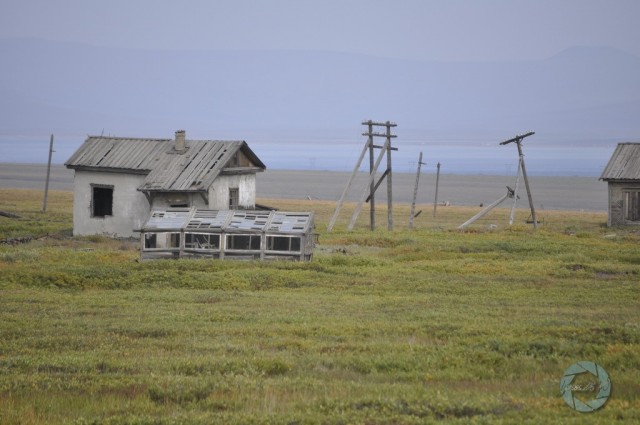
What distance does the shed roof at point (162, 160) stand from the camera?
3988cm

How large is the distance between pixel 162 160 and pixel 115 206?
9.70ft

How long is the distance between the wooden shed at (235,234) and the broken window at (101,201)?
7885mm

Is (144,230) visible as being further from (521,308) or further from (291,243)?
(521,308)

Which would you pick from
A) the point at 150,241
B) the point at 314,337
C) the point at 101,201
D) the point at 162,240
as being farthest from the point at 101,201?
the point at 314,337

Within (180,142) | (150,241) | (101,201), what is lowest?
(150,241)

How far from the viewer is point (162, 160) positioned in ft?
137

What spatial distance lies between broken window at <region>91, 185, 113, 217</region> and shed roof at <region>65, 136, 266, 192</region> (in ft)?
3.45

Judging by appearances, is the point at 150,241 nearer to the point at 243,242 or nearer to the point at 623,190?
the point at 243,242

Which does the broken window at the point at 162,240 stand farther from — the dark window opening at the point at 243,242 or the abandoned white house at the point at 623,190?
the abandoned white house at the point at 623,190

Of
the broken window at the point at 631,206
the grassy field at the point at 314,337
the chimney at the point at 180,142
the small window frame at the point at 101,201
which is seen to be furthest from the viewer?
the broken window at the point at 631,206

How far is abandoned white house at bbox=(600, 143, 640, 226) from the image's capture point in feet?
170

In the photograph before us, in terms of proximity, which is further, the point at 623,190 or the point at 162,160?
the point at 623,190

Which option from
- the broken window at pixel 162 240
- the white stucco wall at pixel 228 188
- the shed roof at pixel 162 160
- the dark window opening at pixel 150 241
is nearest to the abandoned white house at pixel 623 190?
the white stucco wall at pixel 228 188

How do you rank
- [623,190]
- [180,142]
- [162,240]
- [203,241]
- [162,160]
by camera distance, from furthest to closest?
[623,190] → [180,142] → [162,160] → [162,240] → [203,241]
